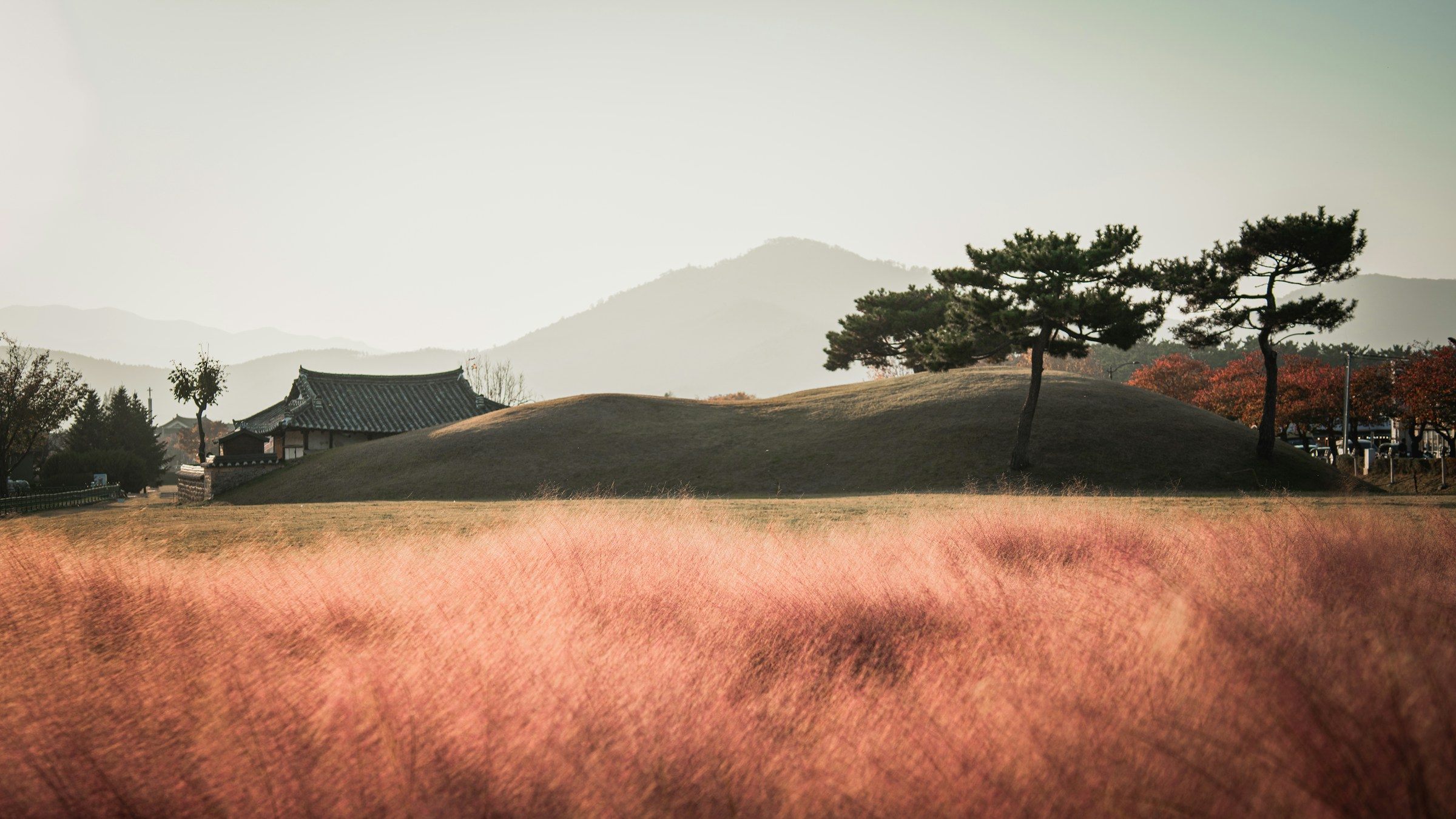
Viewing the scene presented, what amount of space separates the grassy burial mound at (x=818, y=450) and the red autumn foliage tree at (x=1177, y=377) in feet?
117

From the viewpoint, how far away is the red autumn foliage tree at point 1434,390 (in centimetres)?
4053

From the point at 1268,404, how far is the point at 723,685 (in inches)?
1315

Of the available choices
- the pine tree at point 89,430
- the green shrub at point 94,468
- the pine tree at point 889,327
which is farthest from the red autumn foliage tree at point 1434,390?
the pine tree at point 89,430

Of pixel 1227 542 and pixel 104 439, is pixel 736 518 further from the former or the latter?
pixel 104 439

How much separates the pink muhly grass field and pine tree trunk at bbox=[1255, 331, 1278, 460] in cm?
2736

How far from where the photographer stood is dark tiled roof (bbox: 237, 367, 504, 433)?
4441cm

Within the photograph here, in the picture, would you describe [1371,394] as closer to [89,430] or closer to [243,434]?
[243,434]

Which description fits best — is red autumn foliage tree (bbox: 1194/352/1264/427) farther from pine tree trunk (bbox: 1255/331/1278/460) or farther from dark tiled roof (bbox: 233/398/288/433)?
dark tiled roof (bbox: 233/398/288/433)

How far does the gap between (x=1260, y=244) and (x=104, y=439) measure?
234 feet

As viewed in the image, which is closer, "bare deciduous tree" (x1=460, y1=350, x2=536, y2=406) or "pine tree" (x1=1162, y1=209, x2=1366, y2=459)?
"pine tree" (x1=1162, y1=209, x2=1366, y2=459)

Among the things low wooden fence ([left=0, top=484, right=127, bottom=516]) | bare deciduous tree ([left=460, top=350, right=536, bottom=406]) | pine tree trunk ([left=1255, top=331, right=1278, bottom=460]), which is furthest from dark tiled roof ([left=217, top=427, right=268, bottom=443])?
bare deciduous tree ([left=460, top=350, right=536, bottom=406])

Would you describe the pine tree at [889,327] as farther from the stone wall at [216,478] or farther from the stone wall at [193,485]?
the stone wall at [193,485]

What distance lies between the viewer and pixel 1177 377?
7156 cm

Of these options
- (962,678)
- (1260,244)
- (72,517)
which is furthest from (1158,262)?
→ (72,517)
